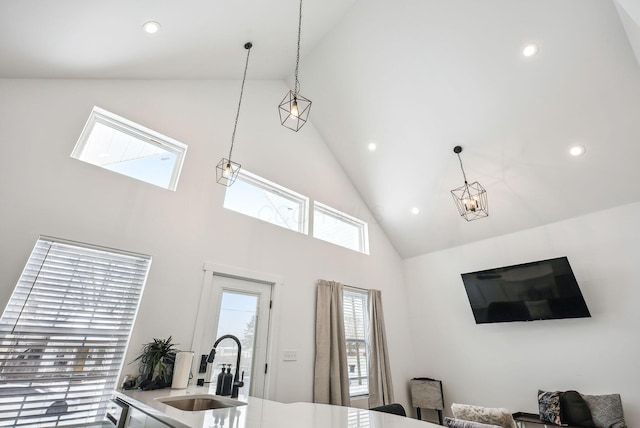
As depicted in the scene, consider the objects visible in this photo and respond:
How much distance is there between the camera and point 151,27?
2.64m

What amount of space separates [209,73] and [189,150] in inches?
43.1

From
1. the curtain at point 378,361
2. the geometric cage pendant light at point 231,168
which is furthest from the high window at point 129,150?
the curtain at point 378,361

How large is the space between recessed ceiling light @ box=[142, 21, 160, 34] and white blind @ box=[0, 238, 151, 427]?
1.93 metres

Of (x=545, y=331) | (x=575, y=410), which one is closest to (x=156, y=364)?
(x=575, y=410)

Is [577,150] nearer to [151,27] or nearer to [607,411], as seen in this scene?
[607,411]

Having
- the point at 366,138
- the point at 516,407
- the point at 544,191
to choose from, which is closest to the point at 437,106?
the point at 366,138

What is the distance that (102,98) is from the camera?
3031mm

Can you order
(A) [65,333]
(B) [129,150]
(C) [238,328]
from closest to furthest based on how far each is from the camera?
(A) [65,333] < (B) [129,150] < (C) [238,328]

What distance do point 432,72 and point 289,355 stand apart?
4.01 meters

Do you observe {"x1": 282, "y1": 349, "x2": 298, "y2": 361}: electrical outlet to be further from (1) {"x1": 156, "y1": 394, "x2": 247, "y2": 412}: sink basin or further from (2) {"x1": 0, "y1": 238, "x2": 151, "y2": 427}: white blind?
(2) {"x1": 0, "y1": 238, "x2": 151, "y2": 427}: white blind

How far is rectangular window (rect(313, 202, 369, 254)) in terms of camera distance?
490 cm

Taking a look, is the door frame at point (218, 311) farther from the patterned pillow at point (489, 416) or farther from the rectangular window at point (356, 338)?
the patterned pillow at point (489, 416)

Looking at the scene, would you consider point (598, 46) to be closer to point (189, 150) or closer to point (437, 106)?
point (437, 106)

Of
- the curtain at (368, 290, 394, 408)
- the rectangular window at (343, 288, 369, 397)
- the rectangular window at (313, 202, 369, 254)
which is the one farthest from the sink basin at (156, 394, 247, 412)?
the curtain at (368, 290, 394, 408)
